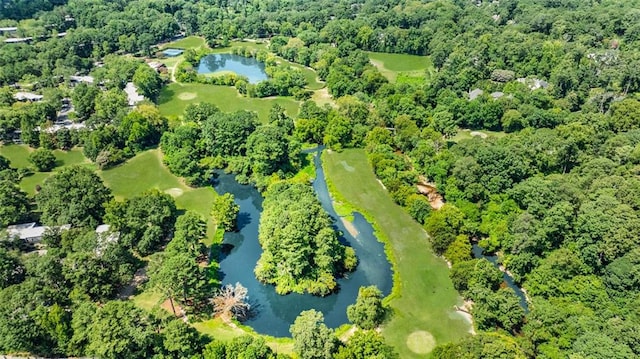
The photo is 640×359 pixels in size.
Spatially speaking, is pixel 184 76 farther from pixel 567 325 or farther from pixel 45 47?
pixel 567 325

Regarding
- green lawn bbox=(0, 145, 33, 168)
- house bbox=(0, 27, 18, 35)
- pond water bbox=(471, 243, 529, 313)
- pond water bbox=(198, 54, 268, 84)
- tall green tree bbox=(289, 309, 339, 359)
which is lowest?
green lawn bbox=(0, 145, 33, 168)

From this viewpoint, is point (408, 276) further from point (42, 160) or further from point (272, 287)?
point (42, 160)

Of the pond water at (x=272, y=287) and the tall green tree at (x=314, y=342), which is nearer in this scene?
the tall green tree at (x=314, y=342)

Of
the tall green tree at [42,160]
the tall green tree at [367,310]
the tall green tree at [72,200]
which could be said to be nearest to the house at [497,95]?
the tall green tree at [367,310]

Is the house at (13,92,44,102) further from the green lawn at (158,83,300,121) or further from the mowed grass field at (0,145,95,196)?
the green lawn at (158,83,300,121)

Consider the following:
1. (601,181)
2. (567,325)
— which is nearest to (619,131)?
(601,181)

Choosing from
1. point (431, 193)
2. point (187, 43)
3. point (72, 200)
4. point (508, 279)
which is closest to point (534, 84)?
point (431, 193)

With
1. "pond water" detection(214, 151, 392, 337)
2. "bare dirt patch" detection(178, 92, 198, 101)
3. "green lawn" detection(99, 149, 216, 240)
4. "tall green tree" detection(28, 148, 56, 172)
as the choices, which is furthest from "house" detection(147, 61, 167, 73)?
"pond water" detection(214, 151, 392, 337)

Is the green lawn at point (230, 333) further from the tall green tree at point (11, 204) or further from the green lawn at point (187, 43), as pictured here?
the green lawn at point (187, 43)
